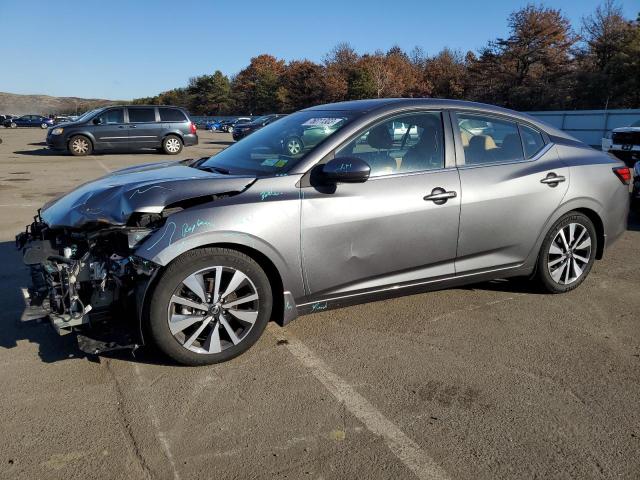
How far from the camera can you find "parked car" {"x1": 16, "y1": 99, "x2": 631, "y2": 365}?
318cm

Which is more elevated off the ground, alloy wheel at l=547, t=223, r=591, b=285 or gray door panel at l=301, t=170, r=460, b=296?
gray door panel at l=301, t=170, r=460, b=296

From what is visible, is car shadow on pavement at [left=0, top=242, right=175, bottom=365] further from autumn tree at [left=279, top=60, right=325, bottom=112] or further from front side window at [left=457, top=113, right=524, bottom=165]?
autumn tree at [left=279, top=60, right=325, bottom=112]

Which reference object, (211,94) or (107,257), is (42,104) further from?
(107,257)

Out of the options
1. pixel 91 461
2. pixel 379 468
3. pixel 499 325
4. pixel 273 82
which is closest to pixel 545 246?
pixel 499 325

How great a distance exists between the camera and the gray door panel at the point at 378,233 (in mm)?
3508

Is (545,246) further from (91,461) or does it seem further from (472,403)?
(91,461)

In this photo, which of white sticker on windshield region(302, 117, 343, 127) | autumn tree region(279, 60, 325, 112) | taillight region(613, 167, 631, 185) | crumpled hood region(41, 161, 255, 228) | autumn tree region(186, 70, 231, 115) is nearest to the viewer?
crumpled hood region(41, 161, 255, 228)

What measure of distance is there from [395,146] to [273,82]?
270 ft

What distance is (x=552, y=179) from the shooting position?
443 centimetres

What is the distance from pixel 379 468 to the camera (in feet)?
7.98

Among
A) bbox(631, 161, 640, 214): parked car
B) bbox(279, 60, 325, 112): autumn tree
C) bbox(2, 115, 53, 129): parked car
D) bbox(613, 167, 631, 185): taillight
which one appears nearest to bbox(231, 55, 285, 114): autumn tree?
bbox(279, 60, 325, 112): autumn tree

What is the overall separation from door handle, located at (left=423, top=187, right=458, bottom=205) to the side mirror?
0.61 meters

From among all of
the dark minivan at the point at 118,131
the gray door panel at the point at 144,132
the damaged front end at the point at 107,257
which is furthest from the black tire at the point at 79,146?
the damaged front end at the point at 107,257

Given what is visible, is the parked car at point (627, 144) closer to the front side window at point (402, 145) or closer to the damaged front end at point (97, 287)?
the front side window at point (402, 145)
